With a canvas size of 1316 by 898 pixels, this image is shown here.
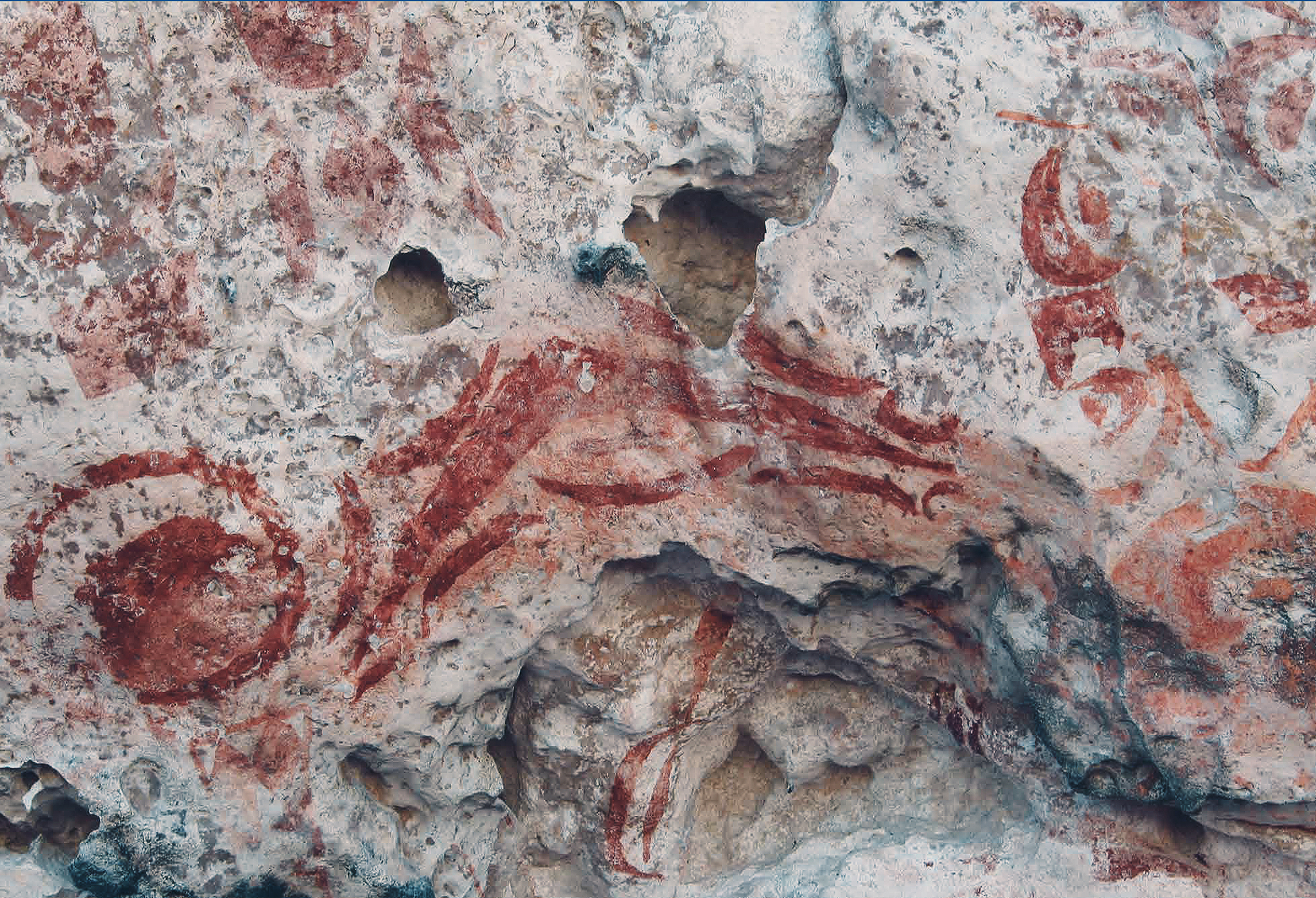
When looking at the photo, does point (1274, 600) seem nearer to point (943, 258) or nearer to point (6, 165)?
point (943, 258)

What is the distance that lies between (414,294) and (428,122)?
37 centimetres

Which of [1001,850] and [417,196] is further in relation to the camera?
[1001,850]

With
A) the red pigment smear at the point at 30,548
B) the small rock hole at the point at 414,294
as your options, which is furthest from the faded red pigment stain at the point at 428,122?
the red pigment smear at the point at 30,548

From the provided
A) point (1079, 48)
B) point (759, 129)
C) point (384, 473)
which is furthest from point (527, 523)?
point (1079, 48)

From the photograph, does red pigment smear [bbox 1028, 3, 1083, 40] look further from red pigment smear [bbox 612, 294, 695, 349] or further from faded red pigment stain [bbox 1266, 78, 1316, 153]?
red pigment smear [bbox 612, 294, 695, 349]

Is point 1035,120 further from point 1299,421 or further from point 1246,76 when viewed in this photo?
point 1299,421

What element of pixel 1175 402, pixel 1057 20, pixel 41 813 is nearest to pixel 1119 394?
pixel 1175 402

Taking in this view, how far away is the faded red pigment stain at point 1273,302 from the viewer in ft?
8.02

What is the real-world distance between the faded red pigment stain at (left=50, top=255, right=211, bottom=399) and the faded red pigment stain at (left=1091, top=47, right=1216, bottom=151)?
1862 millimetres

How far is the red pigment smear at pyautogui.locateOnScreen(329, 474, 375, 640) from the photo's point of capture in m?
2.70

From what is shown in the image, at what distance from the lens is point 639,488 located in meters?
2.86

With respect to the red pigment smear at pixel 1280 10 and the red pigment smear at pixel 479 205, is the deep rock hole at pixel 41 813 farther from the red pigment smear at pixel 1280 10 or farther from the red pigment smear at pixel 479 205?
the red pigment smear at pixel 1280 10

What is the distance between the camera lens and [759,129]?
2.64 meters

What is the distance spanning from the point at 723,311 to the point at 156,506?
129 centimetres
